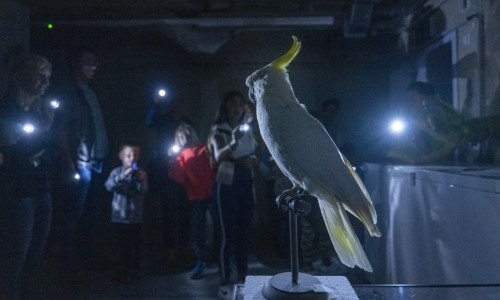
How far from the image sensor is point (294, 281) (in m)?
1.42

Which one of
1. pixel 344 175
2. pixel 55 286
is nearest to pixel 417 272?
pixel 344 175

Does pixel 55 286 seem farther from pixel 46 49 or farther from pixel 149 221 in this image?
pixel 46 49

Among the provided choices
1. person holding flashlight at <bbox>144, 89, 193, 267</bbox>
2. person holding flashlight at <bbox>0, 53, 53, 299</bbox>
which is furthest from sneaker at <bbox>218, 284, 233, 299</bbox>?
person holding flashlight at <bbox>0, 53, 53, 299</bbox>

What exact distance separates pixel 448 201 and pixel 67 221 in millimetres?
2609

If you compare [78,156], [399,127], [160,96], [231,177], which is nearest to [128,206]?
[78,156]

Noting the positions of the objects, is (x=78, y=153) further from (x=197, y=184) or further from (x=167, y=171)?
(x=197, y=184)

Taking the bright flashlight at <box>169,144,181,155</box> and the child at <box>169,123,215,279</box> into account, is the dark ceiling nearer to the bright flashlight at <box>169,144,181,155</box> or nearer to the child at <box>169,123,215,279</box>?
the bright flashlight at <box>169,144,181,155</box>

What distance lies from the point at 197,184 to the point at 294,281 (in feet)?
7.73

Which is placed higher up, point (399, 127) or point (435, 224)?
point (399, 127)

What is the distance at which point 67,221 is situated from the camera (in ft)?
10.9

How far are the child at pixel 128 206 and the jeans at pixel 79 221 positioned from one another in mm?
162

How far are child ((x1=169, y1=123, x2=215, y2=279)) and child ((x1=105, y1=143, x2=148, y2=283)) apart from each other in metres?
A: 0.35

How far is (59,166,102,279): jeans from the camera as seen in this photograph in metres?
3.32

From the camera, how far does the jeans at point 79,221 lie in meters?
3.32
